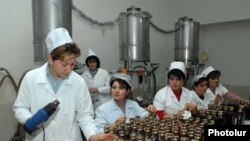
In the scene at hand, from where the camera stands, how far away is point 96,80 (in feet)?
9.39

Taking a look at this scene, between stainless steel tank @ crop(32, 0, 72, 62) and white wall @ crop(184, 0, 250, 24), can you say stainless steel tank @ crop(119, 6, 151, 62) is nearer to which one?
stainless steel tank @ crop(32, 0, 72, 62)

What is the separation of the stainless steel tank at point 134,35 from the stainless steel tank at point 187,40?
2.89ft

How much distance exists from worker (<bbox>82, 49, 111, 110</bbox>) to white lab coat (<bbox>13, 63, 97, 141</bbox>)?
1.41 metres

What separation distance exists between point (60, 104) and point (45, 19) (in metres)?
0.87

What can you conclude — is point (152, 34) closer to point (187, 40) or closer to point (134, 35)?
point (187, 40)

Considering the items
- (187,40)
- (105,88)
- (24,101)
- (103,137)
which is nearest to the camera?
(103,137)

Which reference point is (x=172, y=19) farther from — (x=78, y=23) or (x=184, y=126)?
(x=184, y=126)

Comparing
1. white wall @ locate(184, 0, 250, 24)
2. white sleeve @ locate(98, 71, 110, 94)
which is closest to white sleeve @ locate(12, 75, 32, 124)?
white sleeve @ locate(98, 71, 110, 94)

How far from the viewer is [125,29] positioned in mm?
2646

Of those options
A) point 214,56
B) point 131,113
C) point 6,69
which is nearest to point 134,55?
point 131,113

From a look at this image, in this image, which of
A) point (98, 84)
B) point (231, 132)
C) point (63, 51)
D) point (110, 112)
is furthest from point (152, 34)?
point (231, 132)

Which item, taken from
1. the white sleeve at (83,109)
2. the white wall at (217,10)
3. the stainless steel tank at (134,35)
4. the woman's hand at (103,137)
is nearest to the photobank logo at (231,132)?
the woman's hand at (103,137)

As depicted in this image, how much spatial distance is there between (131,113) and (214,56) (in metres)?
3.06

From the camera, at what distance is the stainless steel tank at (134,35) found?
102 inches
